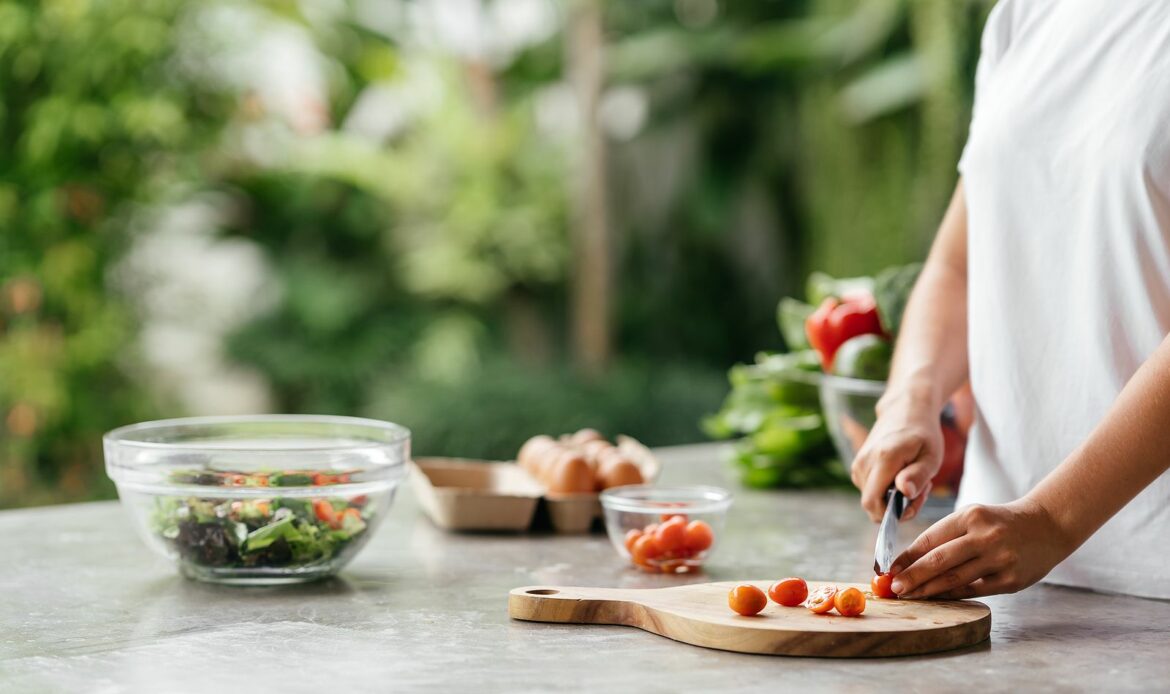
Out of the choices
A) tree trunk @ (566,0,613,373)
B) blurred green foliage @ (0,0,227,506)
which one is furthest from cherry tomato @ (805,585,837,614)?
tree trunk @ (566,0,613,373)

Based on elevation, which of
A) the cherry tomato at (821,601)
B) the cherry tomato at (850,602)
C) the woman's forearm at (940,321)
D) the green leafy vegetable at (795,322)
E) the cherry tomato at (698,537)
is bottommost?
the cherry tomato at (698,537)

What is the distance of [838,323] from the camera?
199cm

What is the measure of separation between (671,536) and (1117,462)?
1.65 feet

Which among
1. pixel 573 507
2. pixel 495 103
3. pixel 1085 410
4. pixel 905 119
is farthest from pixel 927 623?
pixel 495 103

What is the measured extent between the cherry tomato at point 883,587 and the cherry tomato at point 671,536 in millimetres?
290

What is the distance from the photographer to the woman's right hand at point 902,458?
4.55 ft

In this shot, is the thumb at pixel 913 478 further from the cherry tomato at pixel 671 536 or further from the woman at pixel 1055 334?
the cherry tomato at pixel 671 536

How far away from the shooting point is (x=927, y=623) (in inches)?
45.5

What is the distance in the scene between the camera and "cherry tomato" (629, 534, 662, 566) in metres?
1.48

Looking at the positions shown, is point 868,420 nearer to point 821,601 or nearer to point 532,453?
point 532,453

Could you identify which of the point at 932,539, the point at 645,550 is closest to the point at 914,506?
the point at 932,539

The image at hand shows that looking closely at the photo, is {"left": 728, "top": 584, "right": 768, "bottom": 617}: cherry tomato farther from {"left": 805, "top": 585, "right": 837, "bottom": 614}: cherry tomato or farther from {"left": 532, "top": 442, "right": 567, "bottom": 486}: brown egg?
{"left": 532, "top": 442, "right": 567, "bottom": 486}: brown egg

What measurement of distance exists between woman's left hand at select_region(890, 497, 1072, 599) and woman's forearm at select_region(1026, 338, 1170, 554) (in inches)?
0.8

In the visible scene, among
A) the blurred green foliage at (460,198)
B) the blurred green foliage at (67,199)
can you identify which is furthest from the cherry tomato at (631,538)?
the blurred green foliage at (67,199)
